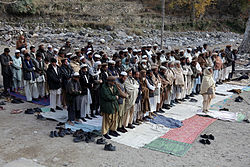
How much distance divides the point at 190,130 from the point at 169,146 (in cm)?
133

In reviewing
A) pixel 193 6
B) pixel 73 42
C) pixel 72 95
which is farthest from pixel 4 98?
pixel 193 6

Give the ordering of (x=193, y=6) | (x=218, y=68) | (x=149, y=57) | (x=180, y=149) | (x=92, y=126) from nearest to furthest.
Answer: (x=180, y=149) < (x=92, y=126) < (x=149, y=57) < (x=218, y=68) < (x=193, y=6)

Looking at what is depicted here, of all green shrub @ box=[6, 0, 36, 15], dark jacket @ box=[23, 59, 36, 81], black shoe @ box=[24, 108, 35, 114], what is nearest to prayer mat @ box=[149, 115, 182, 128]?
black shoe @ box=[24, 108, 35, 114]

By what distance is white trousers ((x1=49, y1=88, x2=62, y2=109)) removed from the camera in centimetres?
836

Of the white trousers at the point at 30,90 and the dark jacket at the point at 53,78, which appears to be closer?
the dark jacket at the point at 53,78

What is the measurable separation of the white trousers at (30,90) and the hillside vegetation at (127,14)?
69.2ft

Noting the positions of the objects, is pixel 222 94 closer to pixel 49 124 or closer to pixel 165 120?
pixel 165 120

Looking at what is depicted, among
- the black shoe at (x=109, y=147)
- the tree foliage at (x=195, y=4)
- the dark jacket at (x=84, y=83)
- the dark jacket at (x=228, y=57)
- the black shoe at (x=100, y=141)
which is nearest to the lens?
the black shoe at (x=109, y=147)

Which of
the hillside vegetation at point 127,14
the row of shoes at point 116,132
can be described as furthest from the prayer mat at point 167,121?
the hillside vegetation at point 127,14

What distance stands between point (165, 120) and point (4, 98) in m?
5.79

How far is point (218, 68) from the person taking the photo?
1202 cm

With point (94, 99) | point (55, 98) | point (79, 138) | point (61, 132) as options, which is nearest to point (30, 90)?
point (55, 98)

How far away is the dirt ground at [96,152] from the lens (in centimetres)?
553

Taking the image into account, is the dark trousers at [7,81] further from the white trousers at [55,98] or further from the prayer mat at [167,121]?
the prayer mat at [167,121]
